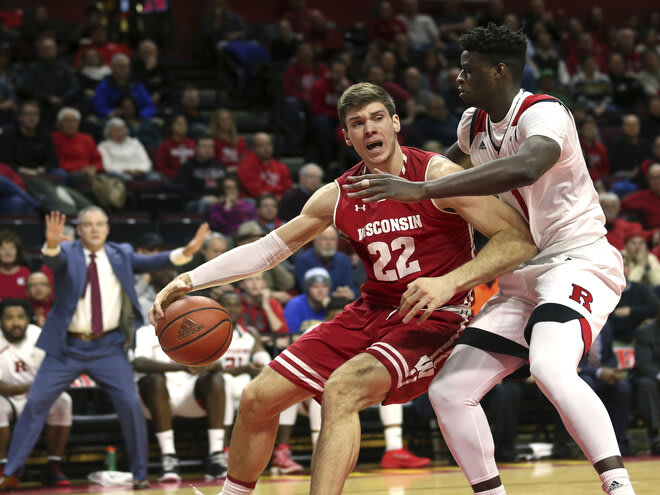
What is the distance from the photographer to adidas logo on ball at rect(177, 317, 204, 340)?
4.17 metres

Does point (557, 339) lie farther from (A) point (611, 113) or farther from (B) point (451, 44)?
(B) point (451, 44)

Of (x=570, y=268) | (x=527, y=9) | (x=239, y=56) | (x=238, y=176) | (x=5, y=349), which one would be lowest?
(x=5, y=349)

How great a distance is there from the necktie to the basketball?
3.03 m

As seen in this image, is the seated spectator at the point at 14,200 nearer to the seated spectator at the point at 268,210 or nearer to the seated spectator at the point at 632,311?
the seated spectator at the point at 268,210

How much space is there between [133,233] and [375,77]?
13.6ft

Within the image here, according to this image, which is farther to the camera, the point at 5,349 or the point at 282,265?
the point at 282,265

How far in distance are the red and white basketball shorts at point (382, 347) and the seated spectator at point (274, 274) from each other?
445 centimetres

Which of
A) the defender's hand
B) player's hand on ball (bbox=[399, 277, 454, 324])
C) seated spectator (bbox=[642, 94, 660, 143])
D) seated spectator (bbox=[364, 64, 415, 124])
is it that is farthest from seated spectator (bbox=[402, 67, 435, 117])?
the defender's hand

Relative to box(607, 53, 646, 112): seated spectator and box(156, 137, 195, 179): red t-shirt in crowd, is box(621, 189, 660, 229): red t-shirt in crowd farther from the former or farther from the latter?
Answer: box(156, 137, 195, 179): red t-shirt in crowd

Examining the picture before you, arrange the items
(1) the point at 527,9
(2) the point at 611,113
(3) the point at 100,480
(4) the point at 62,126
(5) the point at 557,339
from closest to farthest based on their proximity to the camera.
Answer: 1. (5) the point at 557,339
2. (3) the point at 100,480
3. (4) the point at 62,126
4. (2) the point at 611,113
5. (1) the point at 527,9

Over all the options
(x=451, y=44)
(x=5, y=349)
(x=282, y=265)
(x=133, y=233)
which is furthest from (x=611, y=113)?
(x=5, y=349)

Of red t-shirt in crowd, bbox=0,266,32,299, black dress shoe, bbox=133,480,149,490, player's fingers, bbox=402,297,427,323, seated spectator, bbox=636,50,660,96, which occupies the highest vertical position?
seated spectator, bbox=636,50,660,96

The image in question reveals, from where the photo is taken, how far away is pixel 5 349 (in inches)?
289

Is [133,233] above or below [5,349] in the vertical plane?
above
